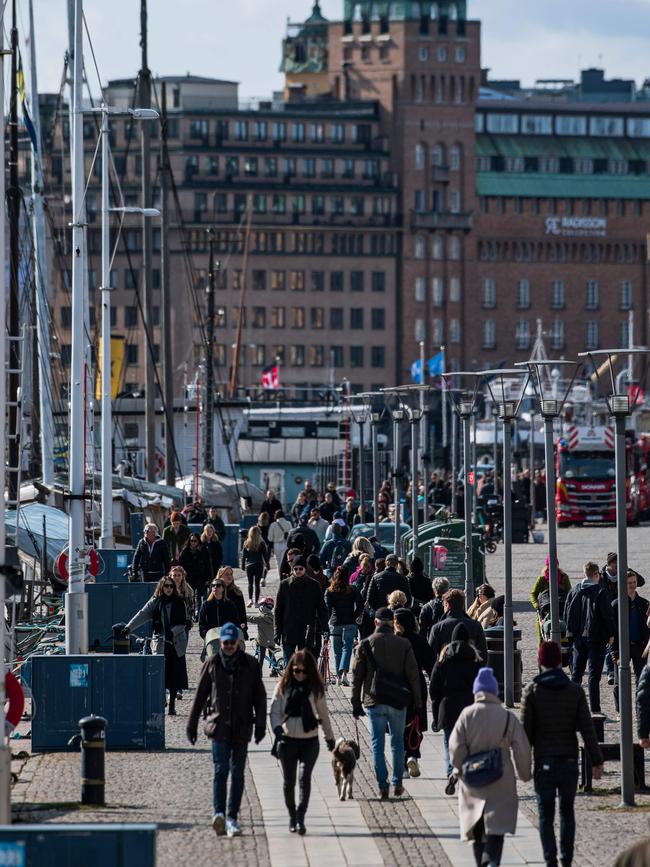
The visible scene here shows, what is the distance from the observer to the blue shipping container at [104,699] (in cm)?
1811

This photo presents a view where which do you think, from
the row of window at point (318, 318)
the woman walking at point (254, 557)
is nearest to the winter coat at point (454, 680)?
the woman walking at point (254, 557)

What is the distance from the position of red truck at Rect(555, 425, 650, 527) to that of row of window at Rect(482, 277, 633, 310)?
8934 cm

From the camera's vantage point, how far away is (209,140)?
148 metres

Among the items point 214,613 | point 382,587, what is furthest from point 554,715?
point 382,587

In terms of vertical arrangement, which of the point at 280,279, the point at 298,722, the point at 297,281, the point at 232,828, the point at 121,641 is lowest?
the point at 232,828

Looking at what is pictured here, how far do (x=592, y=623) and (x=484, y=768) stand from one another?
779 centimetres

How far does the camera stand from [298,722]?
554 inches

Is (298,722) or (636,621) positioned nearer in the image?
(298,722)

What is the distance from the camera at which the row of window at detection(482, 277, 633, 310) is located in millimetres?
153000

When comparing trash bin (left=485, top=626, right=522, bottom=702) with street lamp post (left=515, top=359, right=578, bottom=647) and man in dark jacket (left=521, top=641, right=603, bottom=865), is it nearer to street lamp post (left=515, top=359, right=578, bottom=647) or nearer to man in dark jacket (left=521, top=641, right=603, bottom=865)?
street lamp post (left=515, top=359, right=578, bottom=647)

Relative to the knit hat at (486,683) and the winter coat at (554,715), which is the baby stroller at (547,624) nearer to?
the winter coat at (554,715)

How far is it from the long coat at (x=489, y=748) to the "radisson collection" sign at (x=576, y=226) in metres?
145

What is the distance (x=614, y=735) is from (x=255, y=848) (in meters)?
6.21

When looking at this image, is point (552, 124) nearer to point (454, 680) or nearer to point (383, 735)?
point (383, 735)
